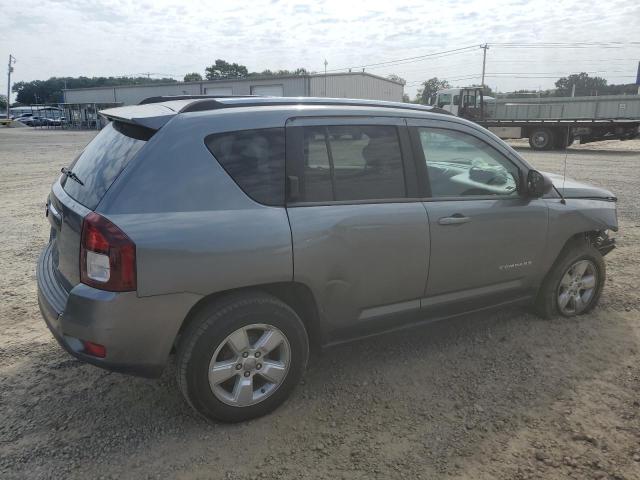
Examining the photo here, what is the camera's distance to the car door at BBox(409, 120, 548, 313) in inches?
134

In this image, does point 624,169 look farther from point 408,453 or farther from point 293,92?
point 293,92

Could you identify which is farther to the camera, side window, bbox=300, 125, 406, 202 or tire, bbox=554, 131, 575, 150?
tire, bbox=554, 131, 575, 150

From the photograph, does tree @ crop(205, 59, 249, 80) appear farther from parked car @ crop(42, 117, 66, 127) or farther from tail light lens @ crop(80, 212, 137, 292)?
tail light lens @ crop(80, 212, 137, 292)

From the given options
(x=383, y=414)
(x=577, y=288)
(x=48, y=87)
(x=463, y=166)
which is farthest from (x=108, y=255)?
(x=48, y=87)

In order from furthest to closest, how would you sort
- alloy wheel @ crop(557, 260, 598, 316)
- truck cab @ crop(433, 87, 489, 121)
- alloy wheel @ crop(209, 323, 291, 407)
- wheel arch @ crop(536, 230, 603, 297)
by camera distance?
truck cab @ crop(433, 87, 489, 121) < alloy wheel @ crop(557, 260, 598, 316) < wheel arch @ crop(536, 230, 603, 297) < alloy wheel @ crop(209, 323, 291, 407)

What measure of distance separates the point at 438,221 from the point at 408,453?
145 cm

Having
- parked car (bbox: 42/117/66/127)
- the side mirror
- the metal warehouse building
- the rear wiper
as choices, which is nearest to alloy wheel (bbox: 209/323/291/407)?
the rear wiper

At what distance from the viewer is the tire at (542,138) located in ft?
77.4

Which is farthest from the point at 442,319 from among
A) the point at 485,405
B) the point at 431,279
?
the point at 485,405

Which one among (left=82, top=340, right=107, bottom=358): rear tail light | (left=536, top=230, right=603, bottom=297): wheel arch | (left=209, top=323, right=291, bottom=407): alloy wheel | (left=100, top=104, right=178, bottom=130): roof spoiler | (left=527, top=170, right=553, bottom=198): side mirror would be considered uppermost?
(left=100, top=104, right=178, bottom=130): roof spoiler

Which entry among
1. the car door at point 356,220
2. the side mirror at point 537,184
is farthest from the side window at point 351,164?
the side mirror at point 537,184

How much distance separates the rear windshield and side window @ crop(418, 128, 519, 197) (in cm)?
184

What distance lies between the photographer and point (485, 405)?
3.11m

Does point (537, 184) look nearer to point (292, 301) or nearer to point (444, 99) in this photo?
point (292, 301)
